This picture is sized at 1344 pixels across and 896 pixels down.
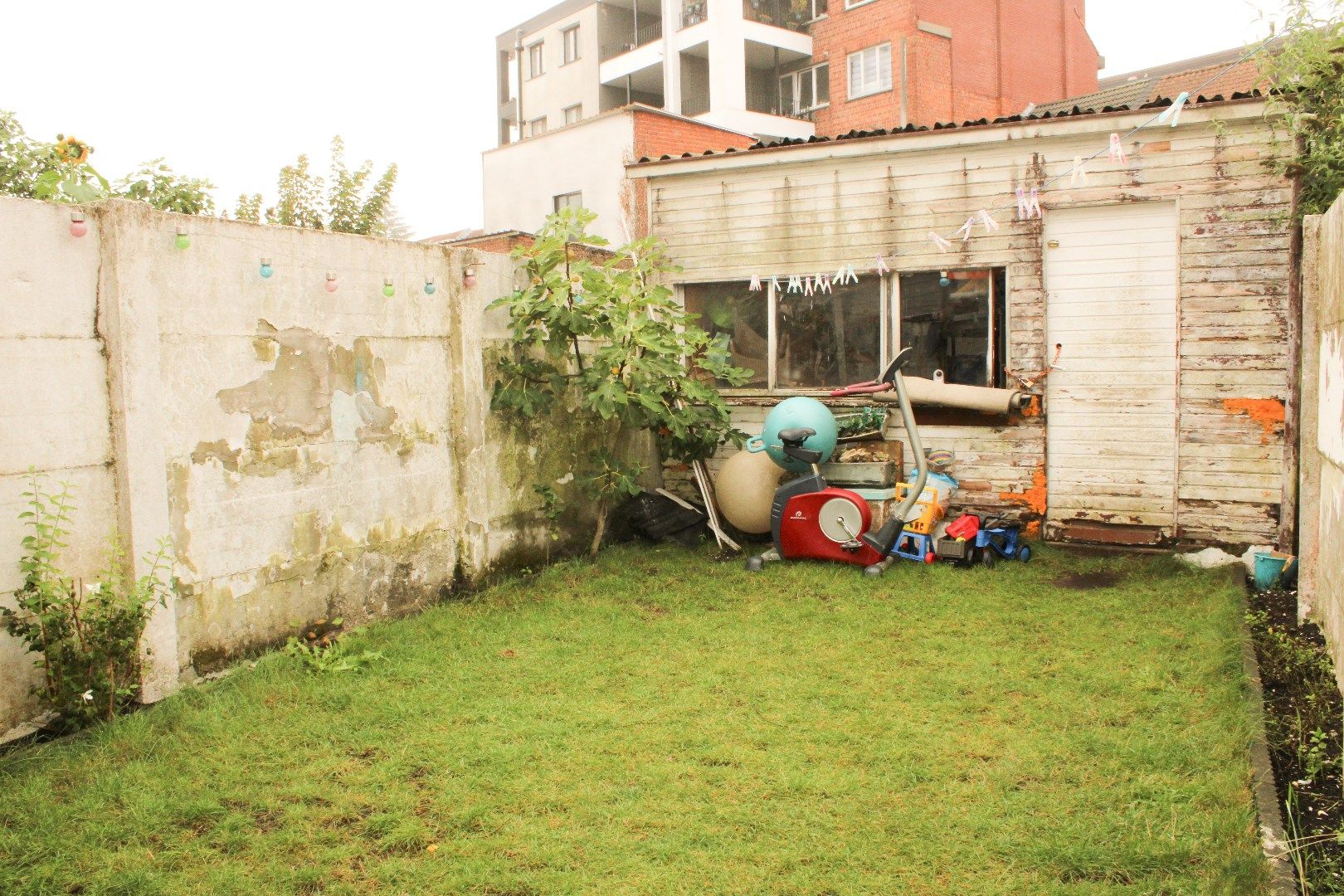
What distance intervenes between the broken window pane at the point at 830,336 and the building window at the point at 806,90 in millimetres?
17796

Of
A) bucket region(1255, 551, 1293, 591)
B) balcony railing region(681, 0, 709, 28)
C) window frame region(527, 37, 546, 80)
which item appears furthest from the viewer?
window frame region(527, 37, 546, 80)

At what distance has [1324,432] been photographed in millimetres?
4469

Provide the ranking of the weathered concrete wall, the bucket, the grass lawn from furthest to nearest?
the bucket → the weathered concrete wall → the grass lawn

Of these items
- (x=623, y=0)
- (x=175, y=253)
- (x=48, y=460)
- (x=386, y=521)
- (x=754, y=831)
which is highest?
(x=623, y=0)

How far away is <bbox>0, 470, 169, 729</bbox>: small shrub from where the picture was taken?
404 centimetres

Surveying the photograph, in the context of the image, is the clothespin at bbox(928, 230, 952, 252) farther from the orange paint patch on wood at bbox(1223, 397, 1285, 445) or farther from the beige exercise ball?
the orange paint patch on wood at bbox(1223, 397, 1285, 445)

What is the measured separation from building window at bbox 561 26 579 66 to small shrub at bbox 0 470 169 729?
88.2 ft

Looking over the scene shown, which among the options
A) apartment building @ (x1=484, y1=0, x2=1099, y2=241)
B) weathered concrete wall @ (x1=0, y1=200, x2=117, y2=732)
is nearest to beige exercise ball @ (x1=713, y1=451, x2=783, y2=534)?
weathered concrete wall @ (x1=0, y1=200, x2=117, y2=732)

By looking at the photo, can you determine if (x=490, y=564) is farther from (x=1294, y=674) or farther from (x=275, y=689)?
(x=1294, y=674)

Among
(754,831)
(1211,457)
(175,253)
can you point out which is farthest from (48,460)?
(1211,457)

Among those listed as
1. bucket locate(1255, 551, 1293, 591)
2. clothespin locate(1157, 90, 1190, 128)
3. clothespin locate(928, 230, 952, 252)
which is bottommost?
bucket locate(1255, 551, 1293, 591)

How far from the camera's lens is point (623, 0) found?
27.6m

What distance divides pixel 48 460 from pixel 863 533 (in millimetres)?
5166

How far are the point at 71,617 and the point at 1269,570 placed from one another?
706 cm
